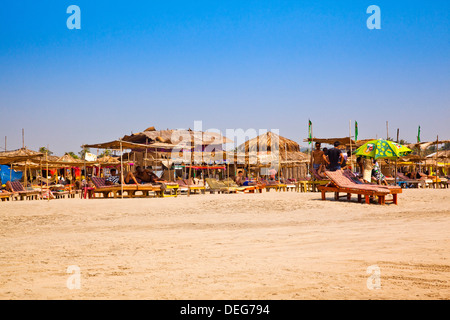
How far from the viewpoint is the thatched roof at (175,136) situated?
2737 centimetres

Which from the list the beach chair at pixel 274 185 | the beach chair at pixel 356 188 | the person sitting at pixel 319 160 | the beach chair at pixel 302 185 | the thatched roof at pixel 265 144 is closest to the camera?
the beach chair at pixel 356 188

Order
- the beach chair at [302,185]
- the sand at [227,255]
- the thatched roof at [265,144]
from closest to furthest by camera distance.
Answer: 1. the sand at [227,255]
2. the beach chair at [302,185]
3. the thatched roof at [265,144]

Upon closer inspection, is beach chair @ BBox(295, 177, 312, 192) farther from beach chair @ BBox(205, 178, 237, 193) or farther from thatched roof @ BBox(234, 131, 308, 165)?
thatched roof @ BBox(234, 131, 308, 165)

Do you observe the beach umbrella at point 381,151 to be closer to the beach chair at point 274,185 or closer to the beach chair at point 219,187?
the beach chair at point 219,187

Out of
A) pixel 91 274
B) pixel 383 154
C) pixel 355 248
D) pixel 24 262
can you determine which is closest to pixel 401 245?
pixel 355 248

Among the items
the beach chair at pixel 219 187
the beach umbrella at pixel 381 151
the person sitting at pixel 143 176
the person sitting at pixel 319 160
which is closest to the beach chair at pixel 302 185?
the person sitting at pixel 319 160

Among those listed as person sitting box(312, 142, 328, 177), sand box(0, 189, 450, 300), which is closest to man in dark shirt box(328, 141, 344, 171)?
person sitting box(312, 142, 328, 177)

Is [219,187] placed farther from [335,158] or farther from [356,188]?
[356,188]

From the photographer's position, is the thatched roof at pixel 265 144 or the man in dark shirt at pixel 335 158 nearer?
the man in dark shirt at pixel 335 158

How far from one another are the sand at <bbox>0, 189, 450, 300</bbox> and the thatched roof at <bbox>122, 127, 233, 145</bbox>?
19.1 metres

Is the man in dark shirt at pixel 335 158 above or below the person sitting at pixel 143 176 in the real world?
above

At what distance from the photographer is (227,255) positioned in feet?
14.0

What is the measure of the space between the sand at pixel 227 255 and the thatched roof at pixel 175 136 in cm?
1913

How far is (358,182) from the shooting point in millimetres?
11336
